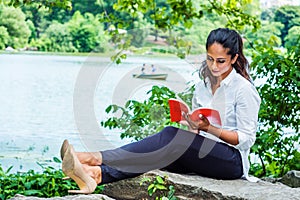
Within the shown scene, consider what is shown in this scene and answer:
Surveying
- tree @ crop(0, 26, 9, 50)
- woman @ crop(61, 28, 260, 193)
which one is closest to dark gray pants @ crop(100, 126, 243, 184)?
woman @ crop(61, 28, 260, 193)

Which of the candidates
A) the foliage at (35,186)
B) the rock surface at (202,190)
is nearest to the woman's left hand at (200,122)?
the rock surface at (202,190)

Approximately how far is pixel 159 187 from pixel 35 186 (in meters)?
0.93

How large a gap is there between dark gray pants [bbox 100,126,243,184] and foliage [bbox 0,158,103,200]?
22.4 inches

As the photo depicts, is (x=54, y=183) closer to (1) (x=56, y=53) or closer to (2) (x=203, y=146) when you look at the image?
(2) (x=203, y=146)

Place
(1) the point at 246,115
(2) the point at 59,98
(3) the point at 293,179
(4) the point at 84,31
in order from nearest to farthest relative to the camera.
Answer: (1) the point at 246,115
(3) the point at 293,179
(4) the point at 84,31
(2) the point at 59,98

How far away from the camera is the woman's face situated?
2473 millimetres

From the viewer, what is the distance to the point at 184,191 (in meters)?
2.44

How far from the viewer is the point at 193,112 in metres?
2.31

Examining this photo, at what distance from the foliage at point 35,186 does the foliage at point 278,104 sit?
3.80 ft

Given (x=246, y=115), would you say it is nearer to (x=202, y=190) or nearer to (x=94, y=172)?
(x=202, y=190)

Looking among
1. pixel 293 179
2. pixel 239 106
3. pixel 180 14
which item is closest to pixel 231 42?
pixel 239 106

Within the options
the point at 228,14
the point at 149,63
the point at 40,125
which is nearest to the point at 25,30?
the point at 40,125

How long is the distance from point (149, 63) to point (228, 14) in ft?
3.97

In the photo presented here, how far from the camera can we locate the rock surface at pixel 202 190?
7.47 feet
